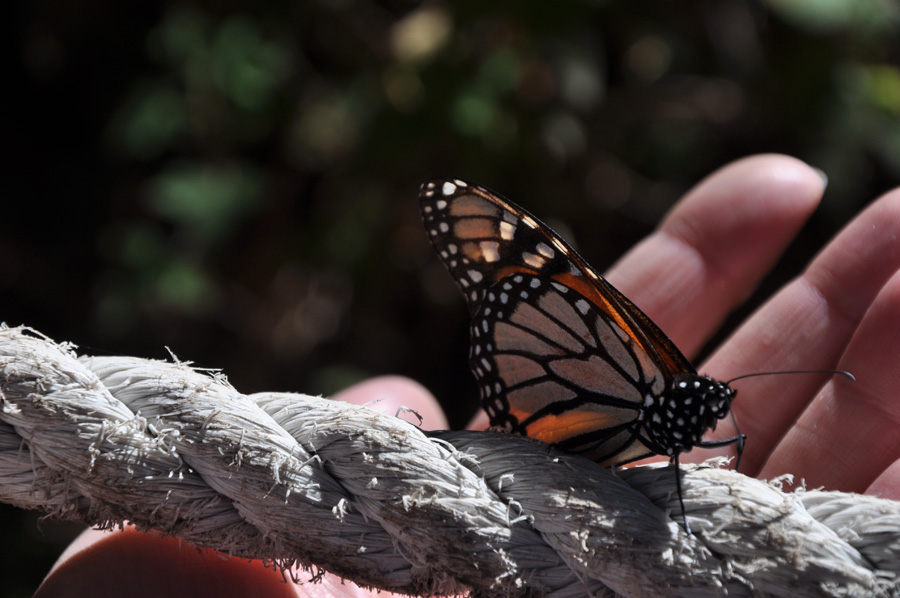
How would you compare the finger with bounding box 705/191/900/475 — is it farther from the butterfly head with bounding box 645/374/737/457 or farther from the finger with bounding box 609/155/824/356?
the butterfly head with bounding box 645/374/737/457

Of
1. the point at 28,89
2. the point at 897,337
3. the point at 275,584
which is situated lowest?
the point at 275,584

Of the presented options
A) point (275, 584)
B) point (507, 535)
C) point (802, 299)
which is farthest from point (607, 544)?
point (802, 299)

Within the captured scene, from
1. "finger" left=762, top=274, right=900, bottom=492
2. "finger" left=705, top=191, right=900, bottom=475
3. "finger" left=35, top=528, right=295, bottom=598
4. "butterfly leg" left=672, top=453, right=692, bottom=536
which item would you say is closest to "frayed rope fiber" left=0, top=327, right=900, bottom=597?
"butterfly leg" left=672, top=453, right=692, bottom=536

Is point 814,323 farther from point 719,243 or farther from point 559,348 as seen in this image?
point 559,348

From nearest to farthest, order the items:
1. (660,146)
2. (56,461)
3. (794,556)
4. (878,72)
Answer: (794,556)
(56,461)
(878,72)
(660,146)

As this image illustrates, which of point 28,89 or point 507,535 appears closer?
point 507,535

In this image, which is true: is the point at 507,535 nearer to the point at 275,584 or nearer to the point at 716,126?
the point at 275,584

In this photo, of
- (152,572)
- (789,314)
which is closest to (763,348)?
(789,314)

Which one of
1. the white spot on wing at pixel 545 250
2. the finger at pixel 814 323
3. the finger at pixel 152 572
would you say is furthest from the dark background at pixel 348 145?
the finger at pixel 152 572
